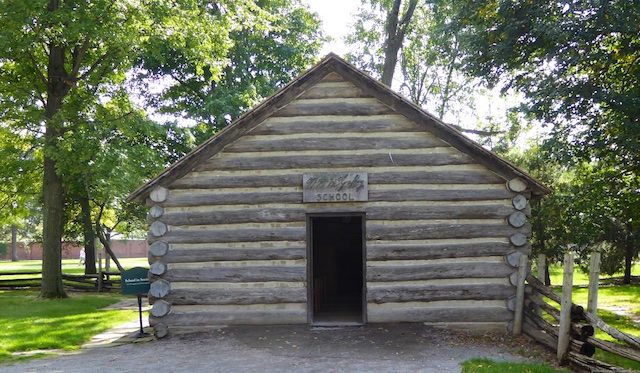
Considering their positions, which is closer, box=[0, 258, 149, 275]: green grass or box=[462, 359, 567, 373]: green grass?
box=[462, 359, 567, 373]: green grass

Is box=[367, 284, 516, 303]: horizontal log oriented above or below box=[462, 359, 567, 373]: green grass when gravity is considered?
above

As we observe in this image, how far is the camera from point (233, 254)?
10945 mm

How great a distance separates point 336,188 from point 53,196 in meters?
12.0

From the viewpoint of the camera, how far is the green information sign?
35.6ft

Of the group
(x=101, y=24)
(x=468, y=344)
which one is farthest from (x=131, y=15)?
(x=468, y=344)

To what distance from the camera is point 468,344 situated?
9930mm

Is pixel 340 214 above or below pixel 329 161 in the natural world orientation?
below

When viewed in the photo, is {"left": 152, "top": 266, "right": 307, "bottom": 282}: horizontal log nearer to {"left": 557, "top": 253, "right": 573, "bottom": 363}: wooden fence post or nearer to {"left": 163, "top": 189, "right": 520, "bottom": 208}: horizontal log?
{"left": 163, "top": 189, "right": 520, "bottom": 208}: horizontal log

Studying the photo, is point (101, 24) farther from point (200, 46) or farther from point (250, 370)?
point (250, 370)

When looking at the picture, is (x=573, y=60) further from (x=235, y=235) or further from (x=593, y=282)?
(x=235, y=235)

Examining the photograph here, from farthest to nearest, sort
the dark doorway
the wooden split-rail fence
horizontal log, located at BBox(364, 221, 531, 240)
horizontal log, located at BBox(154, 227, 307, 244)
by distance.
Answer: the dark doorway < horizontal log, located at BBox(154, 227, 307, 244) < horizontal log, located at BBox(364, 221, 531, 240) < the wooden split-rail fence

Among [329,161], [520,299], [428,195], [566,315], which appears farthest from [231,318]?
[566,315]

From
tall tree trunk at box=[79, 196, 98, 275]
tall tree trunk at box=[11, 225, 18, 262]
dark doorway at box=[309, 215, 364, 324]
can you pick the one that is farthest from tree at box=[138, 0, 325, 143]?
tall tree trunk at box=[11, 225, 18, 262]

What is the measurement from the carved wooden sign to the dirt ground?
2.43m
